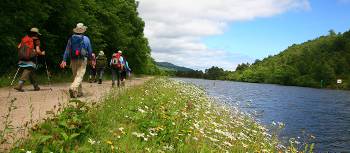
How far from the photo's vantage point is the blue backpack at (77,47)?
1376 cm

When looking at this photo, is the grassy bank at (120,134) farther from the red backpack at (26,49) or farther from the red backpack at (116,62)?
the red backpack at (116,62)

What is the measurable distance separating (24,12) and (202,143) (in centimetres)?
1710

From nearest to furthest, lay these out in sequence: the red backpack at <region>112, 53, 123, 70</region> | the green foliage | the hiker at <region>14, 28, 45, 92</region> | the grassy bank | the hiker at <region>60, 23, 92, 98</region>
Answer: the grassy bank → the hiker at <region>60, 23, 92, 98</region> → the hiker at <region>14, 28, 45, 92</region> → the green foliage → the red backpack at <region>112, 53, 123, 70</region>

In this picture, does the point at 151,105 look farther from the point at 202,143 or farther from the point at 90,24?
the point at 90,24

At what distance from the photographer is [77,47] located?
546 inches

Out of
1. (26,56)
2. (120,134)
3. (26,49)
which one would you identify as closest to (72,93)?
(26,56)

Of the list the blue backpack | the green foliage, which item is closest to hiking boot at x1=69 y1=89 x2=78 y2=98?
the blue backpack

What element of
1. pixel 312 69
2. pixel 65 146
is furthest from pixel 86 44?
pixel 312 69

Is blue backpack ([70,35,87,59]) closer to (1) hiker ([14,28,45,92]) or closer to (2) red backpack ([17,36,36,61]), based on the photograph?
(1) hiker ([14,28,45,92])

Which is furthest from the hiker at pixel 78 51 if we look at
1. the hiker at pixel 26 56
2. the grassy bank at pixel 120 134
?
the grassy bank at pixel 120 134

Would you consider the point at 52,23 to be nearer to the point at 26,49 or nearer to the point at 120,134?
the point at 26,49

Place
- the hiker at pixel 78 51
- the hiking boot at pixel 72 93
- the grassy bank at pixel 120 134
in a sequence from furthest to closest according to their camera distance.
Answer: the hiker at pixel 78 51 → the hiking boot at pixel 72 93 → the grassy bank at pixel 120 134

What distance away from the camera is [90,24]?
3170 cm

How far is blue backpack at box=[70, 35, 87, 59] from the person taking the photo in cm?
1376
